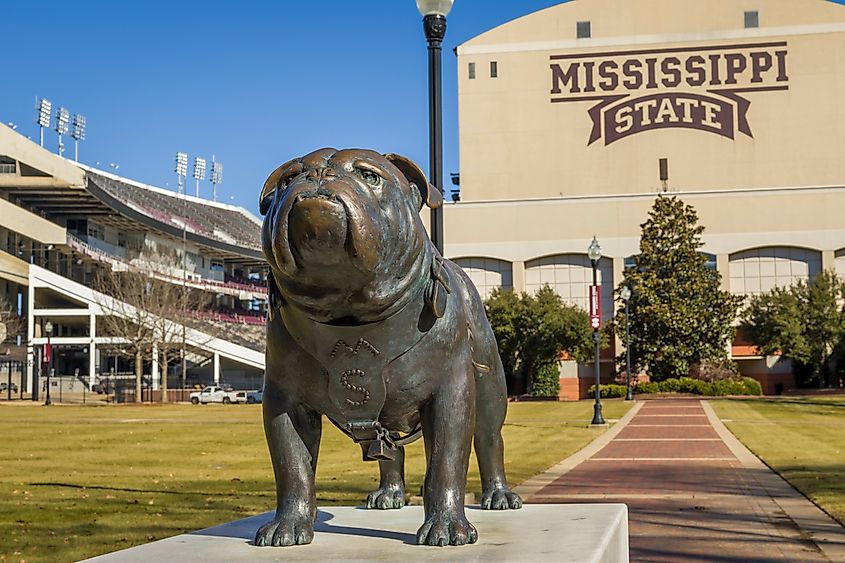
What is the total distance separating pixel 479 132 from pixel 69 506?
64381 millimetres

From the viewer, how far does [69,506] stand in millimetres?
12758

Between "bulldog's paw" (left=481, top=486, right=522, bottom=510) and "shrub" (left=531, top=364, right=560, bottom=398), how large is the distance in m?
57.7

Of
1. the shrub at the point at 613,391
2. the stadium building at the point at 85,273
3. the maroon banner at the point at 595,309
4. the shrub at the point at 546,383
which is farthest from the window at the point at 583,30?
the maroon banner at the point at 595,309

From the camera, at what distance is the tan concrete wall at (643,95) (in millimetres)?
73250

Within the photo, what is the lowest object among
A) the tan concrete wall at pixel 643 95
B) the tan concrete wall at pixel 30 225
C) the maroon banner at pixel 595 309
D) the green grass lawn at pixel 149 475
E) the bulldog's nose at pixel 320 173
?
the green grass lawn at pixel 149 475

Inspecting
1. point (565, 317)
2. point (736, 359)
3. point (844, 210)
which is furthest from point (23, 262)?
point (844, 210)

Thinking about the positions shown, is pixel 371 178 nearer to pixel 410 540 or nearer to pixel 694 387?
pixel 410 540

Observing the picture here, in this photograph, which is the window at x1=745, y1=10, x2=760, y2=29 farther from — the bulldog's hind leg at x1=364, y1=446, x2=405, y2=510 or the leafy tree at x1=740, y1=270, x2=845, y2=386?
the bulldog's hind leg at x1=364, y1=446, x2=405, y2=510

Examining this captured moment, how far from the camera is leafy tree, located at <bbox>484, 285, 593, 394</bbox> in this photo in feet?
202

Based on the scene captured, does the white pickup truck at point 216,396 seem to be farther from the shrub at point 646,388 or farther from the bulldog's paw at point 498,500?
the bulldog's paw at point 498,500

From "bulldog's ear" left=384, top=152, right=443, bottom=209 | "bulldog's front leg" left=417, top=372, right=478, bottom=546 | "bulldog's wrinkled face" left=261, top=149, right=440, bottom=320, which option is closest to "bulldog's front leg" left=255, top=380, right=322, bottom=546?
"bulldog's front leg" left=417, top=372, right=478, bottom=546

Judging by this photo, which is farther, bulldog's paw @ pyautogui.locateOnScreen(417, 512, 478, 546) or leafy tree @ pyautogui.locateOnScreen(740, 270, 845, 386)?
leafy tree @ pyautogui.locateOnScreen(740, 270, 845, 386)

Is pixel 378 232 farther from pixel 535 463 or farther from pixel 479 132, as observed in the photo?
pixel 479 132

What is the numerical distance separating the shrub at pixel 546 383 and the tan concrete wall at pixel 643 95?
15.5m
